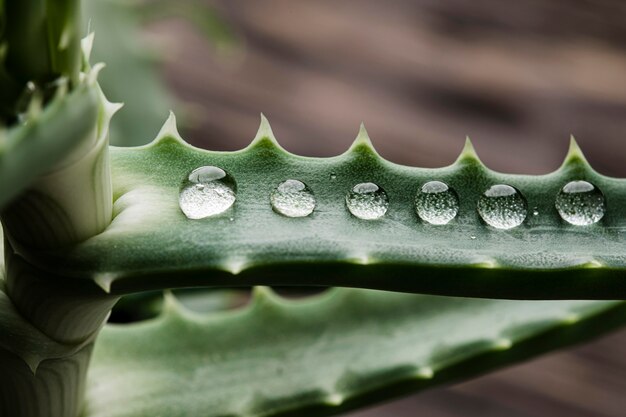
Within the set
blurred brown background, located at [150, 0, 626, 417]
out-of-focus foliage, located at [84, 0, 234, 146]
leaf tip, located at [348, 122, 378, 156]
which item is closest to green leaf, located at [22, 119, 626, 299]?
leaf tip, located at [348, 122, 378, 156]

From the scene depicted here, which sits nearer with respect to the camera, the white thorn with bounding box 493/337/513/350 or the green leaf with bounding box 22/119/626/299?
the green leaf with bounding box 22/119/626/299

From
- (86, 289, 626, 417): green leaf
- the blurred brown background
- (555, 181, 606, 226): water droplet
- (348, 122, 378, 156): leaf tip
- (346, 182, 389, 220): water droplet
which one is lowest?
(86, 289, 626, 417): green leaf

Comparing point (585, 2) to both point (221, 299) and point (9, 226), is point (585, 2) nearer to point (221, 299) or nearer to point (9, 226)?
point (221, 299)

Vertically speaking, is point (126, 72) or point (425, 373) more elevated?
point (126, 72)

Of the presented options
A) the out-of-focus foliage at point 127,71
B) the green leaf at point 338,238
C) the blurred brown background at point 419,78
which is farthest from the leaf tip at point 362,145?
the blurred brown background at point 419,78

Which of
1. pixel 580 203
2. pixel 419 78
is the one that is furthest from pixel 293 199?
pixel 419 78

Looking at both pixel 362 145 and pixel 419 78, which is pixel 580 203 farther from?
pixel 419 78

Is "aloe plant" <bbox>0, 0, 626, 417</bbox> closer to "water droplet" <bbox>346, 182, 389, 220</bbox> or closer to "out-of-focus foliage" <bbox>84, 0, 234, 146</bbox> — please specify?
"water droplet" <bbox>346, 182, 389, 220</bbox>
